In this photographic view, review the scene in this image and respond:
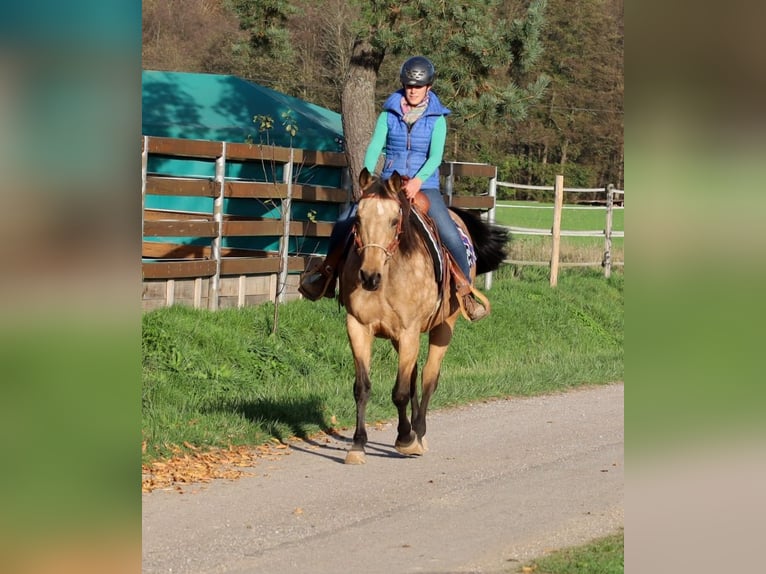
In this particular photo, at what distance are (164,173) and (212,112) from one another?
9.84 feet

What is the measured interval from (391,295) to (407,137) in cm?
124

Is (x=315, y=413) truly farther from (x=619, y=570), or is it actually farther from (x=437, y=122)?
(x=619, y=570)

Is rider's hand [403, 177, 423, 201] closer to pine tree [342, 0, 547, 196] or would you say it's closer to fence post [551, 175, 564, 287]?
pine tree [342, 0, 547, 196]

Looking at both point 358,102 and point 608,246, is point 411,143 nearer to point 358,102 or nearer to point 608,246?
point 358,102

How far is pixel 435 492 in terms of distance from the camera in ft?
25.4

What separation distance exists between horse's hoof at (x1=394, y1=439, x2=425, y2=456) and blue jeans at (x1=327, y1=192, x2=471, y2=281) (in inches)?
57.7

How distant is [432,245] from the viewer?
8.89 metres

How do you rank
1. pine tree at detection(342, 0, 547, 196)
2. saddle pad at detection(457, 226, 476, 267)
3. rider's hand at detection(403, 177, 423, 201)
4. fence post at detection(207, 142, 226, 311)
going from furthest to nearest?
fence post at detection(207, 142, 226, 311)
pine tree at detection(342, 0, 547, 196)
saddle pad at detection(457, 226, 476, 267)
rider's hand at detection(403, 177, 423, 201)

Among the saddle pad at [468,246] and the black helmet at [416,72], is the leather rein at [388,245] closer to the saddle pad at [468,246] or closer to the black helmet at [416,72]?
the black helmet at [416,72]

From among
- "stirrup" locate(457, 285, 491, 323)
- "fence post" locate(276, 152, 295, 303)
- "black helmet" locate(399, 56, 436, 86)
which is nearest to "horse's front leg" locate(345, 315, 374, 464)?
"stirrup" locate(457, 285, 491, 323)

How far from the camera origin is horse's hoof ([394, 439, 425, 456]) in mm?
9000

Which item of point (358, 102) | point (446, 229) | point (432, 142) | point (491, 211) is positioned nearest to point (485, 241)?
point (446, 229)

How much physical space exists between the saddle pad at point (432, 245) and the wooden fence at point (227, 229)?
16.8 ft
